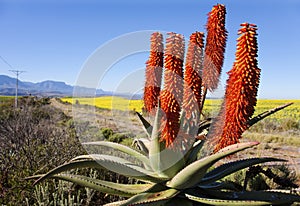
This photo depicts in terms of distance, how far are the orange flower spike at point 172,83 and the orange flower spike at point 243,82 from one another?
0.33 meters

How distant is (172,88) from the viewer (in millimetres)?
1911

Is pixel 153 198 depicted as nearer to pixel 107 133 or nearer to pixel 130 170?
pixel 130 170

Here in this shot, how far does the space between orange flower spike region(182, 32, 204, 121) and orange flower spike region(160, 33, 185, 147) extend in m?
0.04

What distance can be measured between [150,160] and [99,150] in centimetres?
343

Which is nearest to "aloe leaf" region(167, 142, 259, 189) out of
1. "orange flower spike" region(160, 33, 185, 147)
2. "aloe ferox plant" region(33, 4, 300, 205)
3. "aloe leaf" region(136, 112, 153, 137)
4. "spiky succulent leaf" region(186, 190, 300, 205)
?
"aloe ferox plant" region(33, 4, 300, 205)

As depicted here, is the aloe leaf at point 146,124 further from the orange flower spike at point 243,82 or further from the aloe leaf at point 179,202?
the orange flower spike at point 243,82

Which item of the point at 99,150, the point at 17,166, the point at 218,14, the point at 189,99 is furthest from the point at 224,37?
the point at 99,150

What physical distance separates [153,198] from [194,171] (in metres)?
0.41

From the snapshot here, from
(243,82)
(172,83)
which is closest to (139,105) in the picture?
(172,83)

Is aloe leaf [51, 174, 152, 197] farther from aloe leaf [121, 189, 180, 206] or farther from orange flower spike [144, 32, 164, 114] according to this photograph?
orange flower spike [144, 32, 164, 114]

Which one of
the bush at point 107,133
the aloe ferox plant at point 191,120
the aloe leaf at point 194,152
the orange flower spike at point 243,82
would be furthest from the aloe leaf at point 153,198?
the bush at point 107,133

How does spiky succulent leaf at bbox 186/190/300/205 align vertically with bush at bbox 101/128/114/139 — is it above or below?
above

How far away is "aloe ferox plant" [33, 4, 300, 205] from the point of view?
167 cm

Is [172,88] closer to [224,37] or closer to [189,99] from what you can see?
[189,99]
